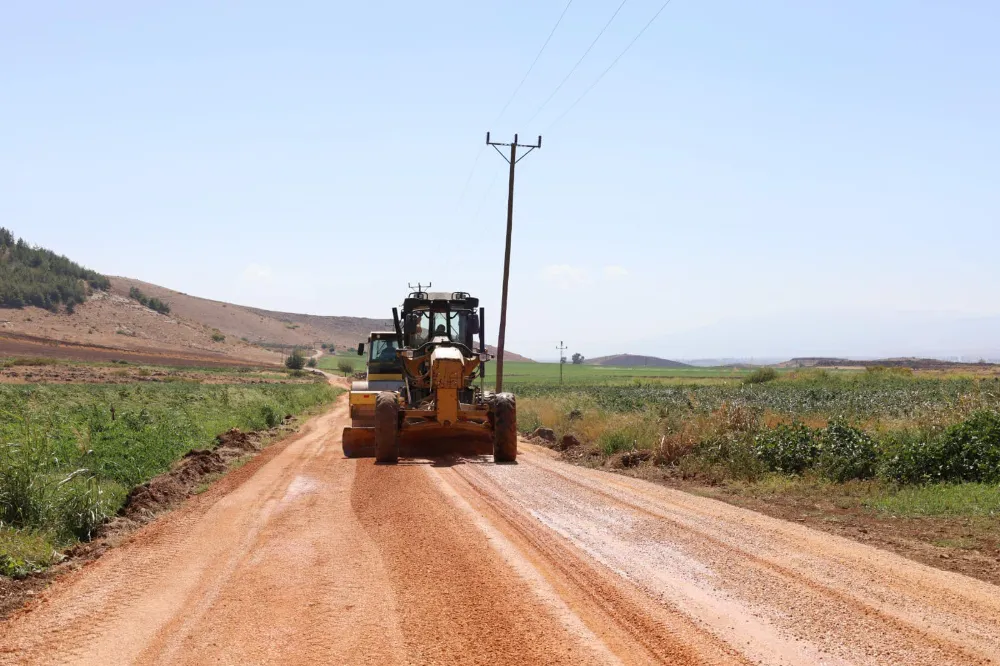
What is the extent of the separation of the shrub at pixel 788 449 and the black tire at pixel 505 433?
5.41m

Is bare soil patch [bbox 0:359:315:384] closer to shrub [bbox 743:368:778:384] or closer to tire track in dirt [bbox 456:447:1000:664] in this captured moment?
shrub [bbox 743:368:778:384]

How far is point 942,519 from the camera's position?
11852mm

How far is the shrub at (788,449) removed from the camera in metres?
16.7

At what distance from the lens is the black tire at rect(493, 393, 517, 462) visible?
19656mm

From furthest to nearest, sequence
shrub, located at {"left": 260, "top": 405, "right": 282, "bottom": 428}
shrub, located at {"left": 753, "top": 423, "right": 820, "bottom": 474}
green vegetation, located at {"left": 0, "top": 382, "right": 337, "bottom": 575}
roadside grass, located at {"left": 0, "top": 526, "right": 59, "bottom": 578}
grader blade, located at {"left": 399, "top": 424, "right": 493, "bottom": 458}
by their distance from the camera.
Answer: shrub, located at {"left": 260, "top": 405, "right": 282, "bottom": 428} → grader blade, located at {"left": 399, "top": 424, "right": 493, "bottom": 458} → shrub, located at {"left": 753, "top": 423, "right": 820, "bottom": 474} → green vegetation, located at {"left": 0, "top": 382, "right": 337, "bottom": 575} → roadside grass, located at {"left": 0, "top": 526, "right": 59, "bottom": 578}

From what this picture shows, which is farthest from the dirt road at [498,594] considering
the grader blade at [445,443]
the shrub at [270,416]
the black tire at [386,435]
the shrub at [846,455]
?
the shrub at [270,416]

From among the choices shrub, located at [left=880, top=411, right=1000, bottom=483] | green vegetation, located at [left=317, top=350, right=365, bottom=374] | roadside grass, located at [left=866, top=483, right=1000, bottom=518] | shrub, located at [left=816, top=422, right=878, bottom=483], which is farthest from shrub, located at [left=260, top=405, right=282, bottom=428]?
green vegetation, located at [left=317, top=350, right=365, bottom=374]

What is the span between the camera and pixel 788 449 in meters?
17.0

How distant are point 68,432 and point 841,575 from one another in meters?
15.3

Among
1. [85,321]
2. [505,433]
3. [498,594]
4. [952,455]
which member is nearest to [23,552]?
[498,594]

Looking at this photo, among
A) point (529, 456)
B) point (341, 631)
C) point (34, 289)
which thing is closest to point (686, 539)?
point (341, 631)

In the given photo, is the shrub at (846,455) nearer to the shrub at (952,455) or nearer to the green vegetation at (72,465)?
the shrub at (952,455)

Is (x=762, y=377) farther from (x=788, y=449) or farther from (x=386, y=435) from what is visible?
(x=386, y=435)

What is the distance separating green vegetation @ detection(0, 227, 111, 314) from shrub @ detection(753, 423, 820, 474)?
12149 cm
